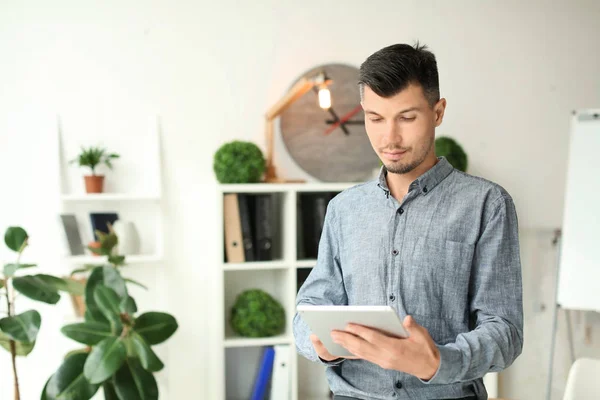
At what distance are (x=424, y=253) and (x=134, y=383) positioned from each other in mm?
1523

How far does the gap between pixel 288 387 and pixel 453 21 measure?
1.95 metres

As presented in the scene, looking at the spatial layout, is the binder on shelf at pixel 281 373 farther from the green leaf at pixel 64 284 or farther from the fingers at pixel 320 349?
the fingers at pixel 320 349

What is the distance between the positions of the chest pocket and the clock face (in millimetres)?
2026

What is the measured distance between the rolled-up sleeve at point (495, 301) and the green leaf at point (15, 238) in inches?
68.1

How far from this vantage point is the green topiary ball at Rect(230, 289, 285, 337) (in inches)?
124

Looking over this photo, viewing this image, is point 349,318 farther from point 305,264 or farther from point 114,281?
point 305,264

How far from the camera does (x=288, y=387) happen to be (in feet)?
10.5

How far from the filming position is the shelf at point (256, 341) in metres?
3.13

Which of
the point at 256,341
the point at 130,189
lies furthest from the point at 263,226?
the point at 130,189

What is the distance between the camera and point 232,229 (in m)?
3.12

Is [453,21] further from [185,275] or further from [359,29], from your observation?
[185,275]

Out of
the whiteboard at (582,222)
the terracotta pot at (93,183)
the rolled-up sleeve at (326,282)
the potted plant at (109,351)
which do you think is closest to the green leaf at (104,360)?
the potted plant at (109,351)

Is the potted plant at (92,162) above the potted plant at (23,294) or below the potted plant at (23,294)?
above

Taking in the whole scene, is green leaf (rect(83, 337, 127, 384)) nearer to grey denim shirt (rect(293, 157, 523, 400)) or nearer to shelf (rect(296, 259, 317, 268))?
shelf (rect(296, 259, 317, 268))
